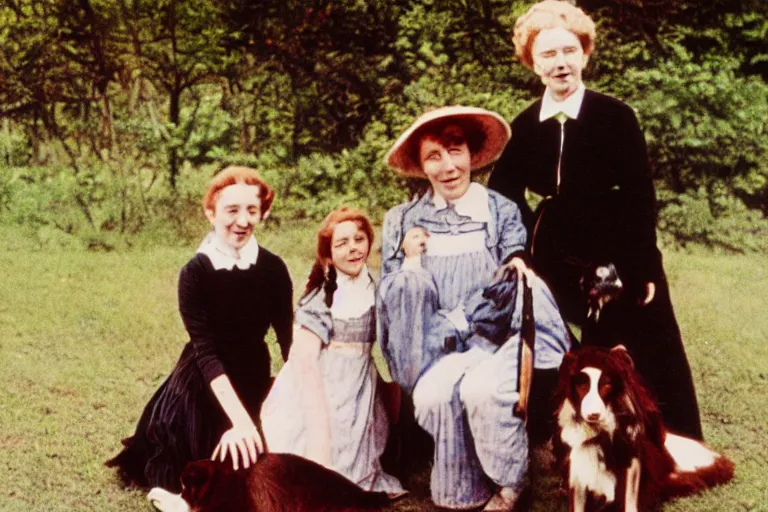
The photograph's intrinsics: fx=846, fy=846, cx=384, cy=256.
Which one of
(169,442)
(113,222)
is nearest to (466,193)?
(169,442)

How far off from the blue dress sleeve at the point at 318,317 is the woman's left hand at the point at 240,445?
421 mm

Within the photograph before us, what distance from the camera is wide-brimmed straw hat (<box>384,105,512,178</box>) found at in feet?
10.1

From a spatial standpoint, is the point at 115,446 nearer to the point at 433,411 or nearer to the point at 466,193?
the point at 433,411

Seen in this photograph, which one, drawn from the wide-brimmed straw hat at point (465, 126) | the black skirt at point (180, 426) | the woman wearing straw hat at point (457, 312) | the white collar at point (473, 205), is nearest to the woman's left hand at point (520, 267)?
the woman wearing straw hat at point (457, 312)

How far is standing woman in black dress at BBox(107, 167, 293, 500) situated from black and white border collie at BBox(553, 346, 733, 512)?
108cm

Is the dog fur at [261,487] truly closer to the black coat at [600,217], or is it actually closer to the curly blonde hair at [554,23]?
the black coat at [600,217]

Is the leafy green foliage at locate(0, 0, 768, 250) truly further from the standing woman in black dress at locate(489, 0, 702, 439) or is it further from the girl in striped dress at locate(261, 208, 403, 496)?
the girl in striped dress at locate(261, 208, 403, 496)

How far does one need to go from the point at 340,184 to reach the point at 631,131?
1.24 metres

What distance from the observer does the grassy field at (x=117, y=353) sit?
10.9 ft

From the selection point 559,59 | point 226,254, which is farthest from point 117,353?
point 559,59

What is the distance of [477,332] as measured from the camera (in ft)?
10.2

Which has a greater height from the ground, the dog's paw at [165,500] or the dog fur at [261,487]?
the dog fur at [261,487]

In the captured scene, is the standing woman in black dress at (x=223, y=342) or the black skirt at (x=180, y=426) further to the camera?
the black skirt at (x=180, y=426)

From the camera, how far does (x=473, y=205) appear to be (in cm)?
311
